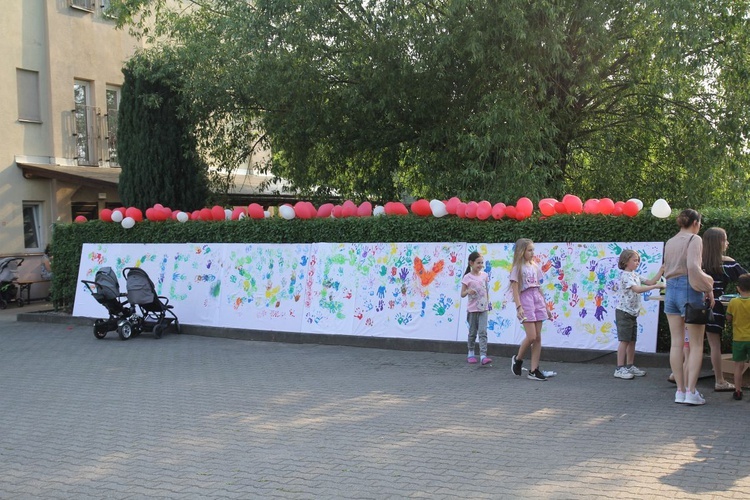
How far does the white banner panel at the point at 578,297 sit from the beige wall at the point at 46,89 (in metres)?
15.1

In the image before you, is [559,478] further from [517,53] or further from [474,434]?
[517,53]

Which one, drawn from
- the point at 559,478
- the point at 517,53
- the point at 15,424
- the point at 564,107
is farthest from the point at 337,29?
the point at 559,478

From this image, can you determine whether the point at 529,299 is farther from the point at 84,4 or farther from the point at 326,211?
the point at 84,4

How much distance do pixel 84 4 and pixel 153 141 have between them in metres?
6.79

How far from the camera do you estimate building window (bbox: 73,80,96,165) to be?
2395cm

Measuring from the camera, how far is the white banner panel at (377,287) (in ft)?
38.6

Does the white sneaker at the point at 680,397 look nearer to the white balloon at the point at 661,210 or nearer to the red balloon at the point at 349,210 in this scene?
the white balloon at the point at 661,210

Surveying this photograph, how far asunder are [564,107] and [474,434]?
10750mm

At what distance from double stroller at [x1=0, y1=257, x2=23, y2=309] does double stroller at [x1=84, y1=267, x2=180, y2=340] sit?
7094mm

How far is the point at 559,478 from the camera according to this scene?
6145 millimetres

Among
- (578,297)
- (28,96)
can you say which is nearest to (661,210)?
(578,297)

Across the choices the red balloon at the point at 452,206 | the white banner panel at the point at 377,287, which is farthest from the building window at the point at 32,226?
the red balloon at the point at 452,206

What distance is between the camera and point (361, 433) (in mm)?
7734

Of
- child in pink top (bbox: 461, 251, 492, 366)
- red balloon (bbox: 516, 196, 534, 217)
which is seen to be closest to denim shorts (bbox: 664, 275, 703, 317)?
child in pink top (bbox: 461, 251, 492, 366)
